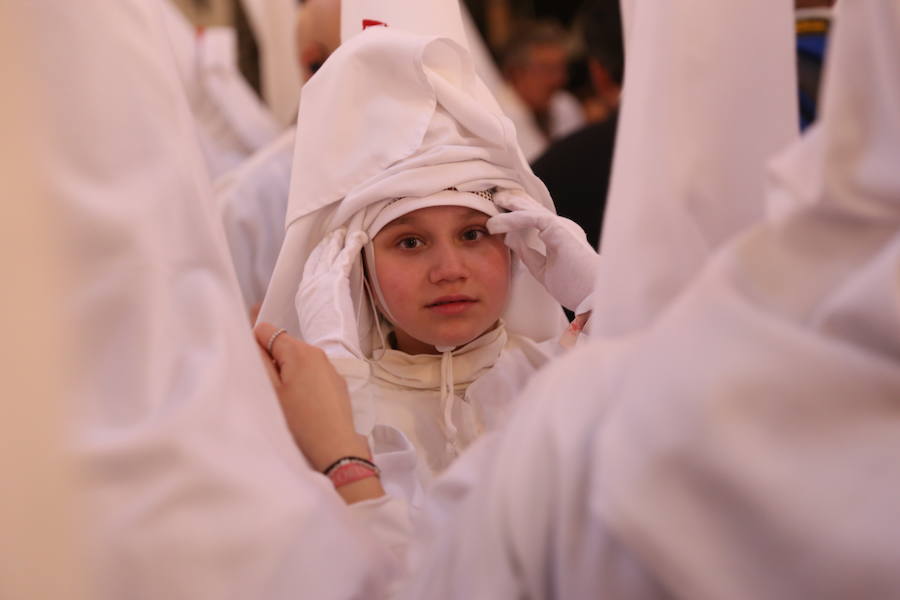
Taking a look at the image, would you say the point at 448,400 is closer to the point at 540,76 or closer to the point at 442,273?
the point at 442,273

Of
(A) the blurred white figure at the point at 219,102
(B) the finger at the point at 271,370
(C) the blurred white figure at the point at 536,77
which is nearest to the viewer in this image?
(B) the finger at the point at 271,370

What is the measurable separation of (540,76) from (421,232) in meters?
4.96

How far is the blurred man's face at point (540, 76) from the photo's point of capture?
263 inches

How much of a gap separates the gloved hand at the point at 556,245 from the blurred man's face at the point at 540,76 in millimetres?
4882

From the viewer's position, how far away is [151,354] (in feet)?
3.42

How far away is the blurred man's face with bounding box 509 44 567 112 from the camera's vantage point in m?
6.68

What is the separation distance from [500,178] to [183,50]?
2.28 meters

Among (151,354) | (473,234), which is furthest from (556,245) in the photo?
(151,354)

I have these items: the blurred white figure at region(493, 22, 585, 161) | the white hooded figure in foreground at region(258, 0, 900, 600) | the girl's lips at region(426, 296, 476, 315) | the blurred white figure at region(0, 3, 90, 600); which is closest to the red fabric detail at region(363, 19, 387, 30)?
the girl's lips at region(426, 296, 476, 315)

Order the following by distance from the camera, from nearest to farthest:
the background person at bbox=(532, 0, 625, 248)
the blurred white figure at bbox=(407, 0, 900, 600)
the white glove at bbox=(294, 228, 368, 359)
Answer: the blurred white figure at bbox=(407, 0, 900, 600) < the white glove at bbox=(294, 228, 368, 359) < the background person at bbox=(532, 0, 625, 248)

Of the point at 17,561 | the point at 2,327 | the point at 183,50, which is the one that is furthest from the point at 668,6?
the point at 183,50

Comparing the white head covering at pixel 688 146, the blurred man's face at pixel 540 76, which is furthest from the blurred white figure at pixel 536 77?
the white head covering at pixel 688 146

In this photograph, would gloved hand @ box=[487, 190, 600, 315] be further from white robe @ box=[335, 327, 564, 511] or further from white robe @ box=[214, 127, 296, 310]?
white robe @ box=[214, 127, 296, 310]

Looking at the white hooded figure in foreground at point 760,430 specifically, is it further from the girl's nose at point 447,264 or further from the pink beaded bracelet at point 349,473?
the girl's nose at point 447,264
